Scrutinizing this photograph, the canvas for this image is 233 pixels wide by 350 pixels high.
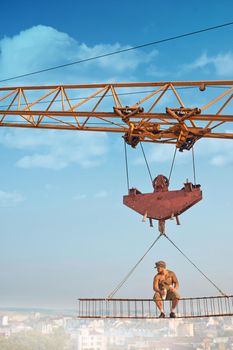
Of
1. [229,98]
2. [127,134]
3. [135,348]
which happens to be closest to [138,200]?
[127,134]

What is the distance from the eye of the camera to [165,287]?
31.0ft

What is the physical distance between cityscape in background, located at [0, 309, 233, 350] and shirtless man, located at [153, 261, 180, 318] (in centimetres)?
5861

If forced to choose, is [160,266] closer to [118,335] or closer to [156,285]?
[156,285]

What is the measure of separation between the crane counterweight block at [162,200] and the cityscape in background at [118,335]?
5881cm

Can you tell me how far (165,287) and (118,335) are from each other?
126277 millimetres

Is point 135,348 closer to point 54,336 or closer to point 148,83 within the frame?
point 54,336

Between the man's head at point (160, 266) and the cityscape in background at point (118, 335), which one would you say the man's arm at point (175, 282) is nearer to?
the man's head at point (160, 266)

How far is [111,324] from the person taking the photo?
142 m

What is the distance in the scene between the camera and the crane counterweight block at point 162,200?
31.2 ft

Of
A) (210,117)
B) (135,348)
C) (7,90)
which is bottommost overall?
(135,348)

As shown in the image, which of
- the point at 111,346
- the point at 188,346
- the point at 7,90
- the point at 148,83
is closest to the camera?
the point at 148,83

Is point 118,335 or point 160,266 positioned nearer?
point 160,266

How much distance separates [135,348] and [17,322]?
237 feet

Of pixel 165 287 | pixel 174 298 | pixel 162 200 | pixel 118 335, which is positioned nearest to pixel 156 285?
pixel 165 287
